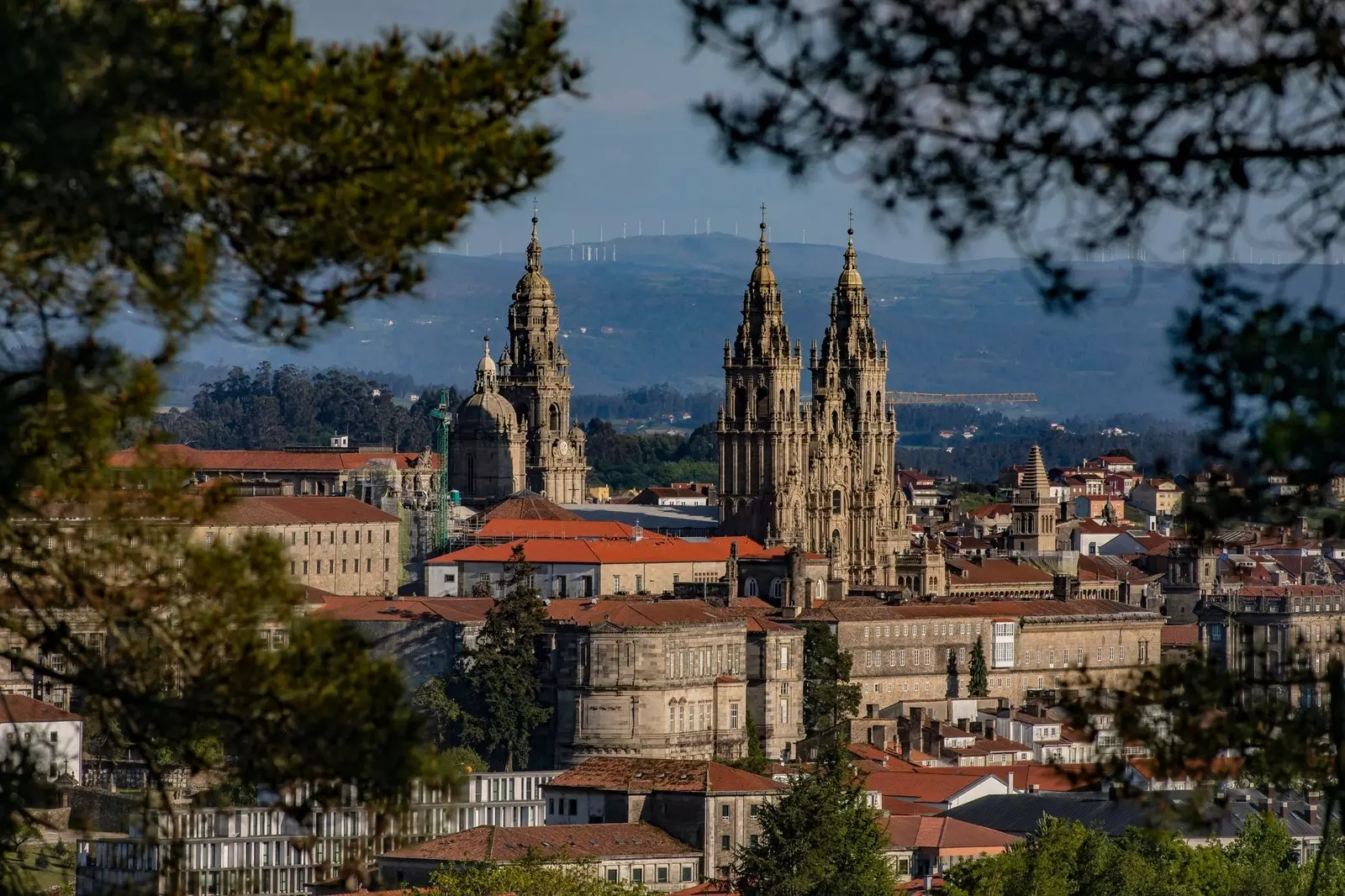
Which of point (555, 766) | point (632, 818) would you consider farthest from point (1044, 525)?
point (632, 818)

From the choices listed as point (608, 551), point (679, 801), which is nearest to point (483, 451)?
point (608, 551)

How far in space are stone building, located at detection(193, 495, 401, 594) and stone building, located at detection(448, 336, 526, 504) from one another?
2267 centimetres

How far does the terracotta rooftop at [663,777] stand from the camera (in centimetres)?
7312

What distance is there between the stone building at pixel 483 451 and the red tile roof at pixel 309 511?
2165 centimetres

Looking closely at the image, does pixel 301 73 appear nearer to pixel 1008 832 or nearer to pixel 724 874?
pixel 724 874

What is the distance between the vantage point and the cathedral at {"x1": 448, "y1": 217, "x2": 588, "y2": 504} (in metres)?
142

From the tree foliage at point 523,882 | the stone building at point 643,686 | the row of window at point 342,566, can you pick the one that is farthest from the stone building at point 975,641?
the tree foliage at point 523,882

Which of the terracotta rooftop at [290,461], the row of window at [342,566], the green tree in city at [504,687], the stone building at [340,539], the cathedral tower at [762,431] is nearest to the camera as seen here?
the green tree in city at [504,687]

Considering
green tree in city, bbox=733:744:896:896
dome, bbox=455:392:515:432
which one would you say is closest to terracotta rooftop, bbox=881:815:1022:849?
green tree in city, bbox=733:744:896:896

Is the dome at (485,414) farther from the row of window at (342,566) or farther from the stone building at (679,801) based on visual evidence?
the stone building at (679,801)

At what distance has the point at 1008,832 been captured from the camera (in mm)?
76375

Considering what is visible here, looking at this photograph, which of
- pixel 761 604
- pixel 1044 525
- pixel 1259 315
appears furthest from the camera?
pixel 1044 525

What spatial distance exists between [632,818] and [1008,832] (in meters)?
9.84

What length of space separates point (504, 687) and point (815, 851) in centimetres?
2488
